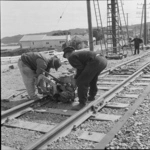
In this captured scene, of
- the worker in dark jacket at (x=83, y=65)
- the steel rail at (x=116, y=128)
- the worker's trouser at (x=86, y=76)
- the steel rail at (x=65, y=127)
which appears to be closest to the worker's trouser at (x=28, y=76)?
the worker in dark jacket at (x=83, y=65)

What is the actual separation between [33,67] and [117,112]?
7.75 feet

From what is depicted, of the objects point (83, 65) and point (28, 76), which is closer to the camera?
point (83, 65)

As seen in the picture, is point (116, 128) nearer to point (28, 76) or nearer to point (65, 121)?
point (65, 121)

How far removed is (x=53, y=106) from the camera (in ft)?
17.5

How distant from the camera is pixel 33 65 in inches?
218

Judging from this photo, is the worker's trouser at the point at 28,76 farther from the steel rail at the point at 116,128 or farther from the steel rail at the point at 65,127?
the steel rail at the point at 116,128

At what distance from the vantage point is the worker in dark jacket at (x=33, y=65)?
5.26 metres

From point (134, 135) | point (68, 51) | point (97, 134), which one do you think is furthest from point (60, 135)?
point (68, 51)

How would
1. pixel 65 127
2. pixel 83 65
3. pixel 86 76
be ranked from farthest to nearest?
pixel 83 65 < pixel 86 76 < pixel 65 127

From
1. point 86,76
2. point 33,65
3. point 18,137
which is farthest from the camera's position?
point 33,65

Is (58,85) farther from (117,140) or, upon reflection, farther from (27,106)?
(117,140)

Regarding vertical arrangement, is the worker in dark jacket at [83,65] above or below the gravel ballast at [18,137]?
above

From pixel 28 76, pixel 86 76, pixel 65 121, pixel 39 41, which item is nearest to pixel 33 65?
pixel 28 76

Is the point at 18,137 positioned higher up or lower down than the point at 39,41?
lower down
